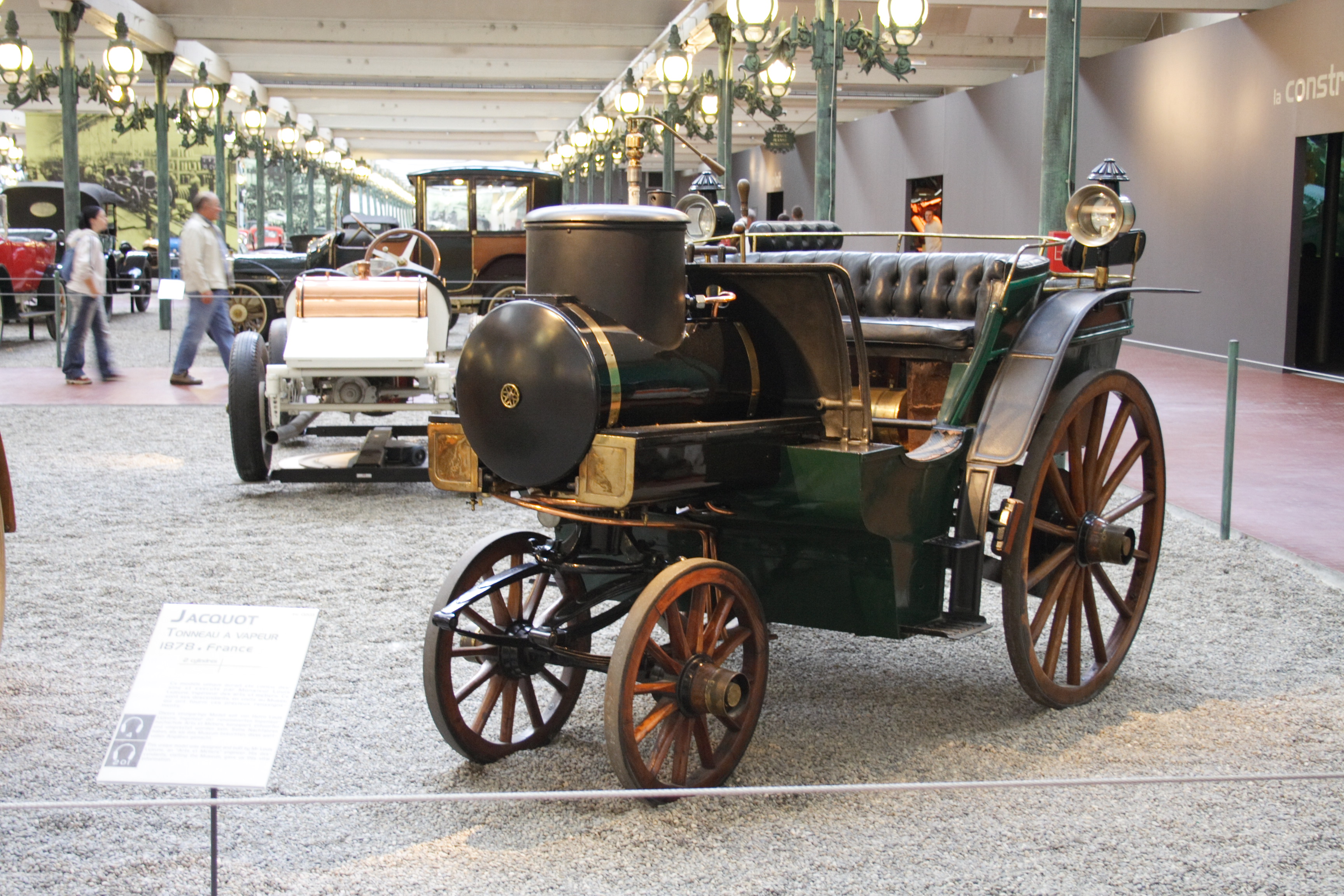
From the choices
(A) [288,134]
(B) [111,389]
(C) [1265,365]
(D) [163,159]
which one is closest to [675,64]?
(B) [111,389]

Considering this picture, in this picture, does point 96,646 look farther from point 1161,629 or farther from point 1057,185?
point 1057,185

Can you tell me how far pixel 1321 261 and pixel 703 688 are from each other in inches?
499

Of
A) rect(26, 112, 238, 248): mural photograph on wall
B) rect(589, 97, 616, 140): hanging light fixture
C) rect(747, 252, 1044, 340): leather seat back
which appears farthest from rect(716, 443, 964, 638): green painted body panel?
rect(26, 112, 238, 248): mural photograph on wall

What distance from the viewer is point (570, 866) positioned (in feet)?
9.35

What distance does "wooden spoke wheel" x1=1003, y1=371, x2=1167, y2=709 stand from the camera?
374cm

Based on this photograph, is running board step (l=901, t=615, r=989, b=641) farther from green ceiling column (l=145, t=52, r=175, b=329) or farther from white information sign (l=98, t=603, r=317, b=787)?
green ceiling column (l=145, t=52, r=175, b=329)

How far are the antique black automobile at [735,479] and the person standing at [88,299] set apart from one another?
29.0ft

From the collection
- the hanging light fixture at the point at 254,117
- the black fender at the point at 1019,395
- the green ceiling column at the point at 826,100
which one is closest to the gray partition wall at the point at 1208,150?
the green ceiling column at the point at 826,100

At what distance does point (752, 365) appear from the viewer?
3600 mm

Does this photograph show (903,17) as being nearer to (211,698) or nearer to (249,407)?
(249,407)

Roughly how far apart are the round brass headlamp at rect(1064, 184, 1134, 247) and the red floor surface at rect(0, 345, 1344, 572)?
2.43 metres

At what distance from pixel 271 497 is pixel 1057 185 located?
194 inches

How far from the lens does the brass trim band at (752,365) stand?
3.58 m

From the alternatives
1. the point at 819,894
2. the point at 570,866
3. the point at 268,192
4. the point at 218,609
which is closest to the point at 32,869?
the point at 218,609
